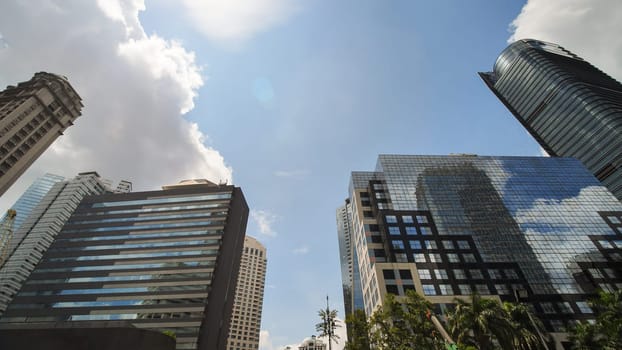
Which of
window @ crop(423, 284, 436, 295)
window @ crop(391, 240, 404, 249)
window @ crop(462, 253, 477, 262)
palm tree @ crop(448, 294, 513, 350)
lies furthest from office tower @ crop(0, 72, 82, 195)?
window @ crop(462, 253, 477, 262)

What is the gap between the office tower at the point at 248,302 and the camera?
164875mm

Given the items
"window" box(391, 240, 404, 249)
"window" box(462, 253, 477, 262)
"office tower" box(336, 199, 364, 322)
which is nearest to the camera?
"window" box(462, 253, 477, 262)

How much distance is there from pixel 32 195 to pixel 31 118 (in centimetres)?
12606

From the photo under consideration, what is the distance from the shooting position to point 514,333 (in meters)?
29.7

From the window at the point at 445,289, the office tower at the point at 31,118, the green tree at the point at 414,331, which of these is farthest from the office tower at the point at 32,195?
the window at the point at 445,289

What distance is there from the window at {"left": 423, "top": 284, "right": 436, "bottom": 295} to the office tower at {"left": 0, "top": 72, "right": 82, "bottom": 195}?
387ft

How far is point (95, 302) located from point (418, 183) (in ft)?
321

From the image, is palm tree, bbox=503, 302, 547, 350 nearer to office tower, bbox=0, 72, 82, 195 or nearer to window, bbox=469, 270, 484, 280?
window, bbox=469, 270, 484, 280

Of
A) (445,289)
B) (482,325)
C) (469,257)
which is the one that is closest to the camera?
(482,325)

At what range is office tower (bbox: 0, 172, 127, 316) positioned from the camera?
123m

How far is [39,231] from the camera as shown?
13938cm

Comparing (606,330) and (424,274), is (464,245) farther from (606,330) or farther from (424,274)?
(606,330)

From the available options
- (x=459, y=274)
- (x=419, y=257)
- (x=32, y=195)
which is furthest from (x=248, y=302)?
(x=32, y=195)

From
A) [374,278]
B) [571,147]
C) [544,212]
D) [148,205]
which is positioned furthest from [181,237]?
[571,147]
